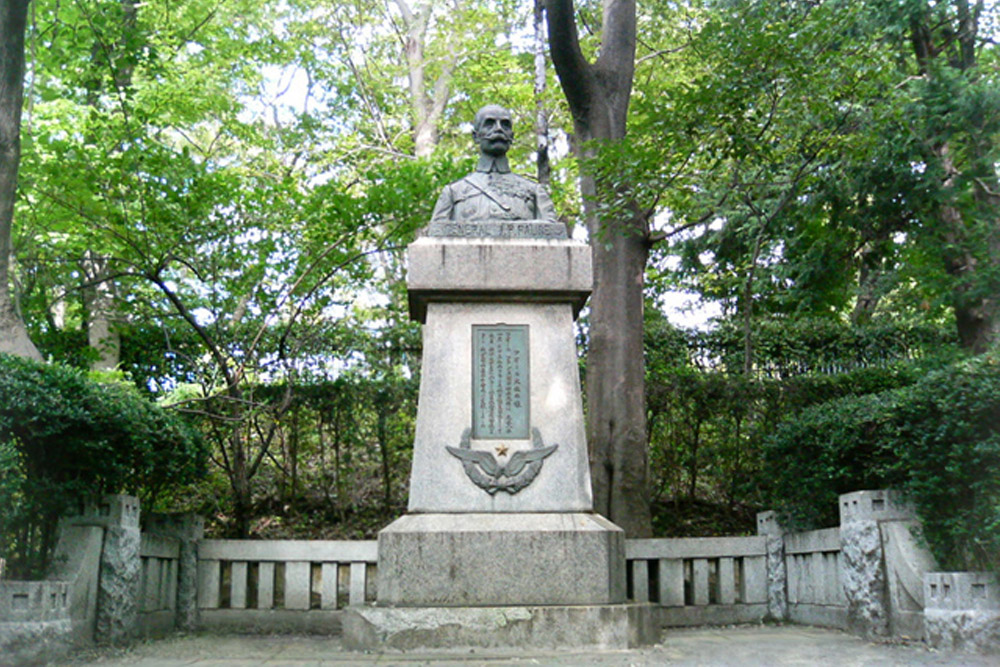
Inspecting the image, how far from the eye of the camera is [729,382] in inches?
358

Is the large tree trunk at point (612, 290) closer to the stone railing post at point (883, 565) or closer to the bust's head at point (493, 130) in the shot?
the bust's head at point (493, 130)

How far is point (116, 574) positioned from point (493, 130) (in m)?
3.84

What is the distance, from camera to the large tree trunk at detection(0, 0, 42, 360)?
6328mm

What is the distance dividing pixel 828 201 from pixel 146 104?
25.9 feet

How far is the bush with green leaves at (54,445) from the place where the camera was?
16.0 ft

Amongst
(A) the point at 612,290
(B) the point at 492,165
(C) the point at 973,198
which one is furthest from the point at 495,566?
(C) the point at 973,198

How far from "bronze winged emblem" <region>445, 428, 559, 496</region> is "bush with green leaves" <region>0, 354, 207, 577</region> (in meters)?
2.06

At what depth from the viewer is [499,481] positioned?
18.3 feet

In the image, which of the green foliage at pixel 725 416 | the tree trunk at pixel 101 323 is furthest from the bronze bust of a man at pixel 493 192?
the tree trunk at pixel 101 323

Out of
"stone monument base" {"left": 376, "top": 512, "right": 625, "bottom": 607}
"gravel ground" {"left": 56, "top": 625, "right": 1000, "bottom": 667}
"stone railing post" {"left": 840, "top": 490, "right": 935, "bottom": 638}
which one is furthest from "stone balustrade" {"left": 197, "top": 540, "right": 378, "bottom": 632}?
"stone railing post" {"left": 840, "top": 490, "right": 935, "bottom": 638}

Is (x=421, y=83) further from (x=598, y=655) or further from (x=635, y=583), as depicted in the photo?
(x=598, y=655)

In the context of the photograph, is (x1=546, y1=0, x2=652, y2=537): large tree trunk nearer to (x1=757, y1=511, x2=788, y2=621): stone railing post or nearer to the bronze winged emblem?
(x1=757, y1=511, x2=788, y2=621): stone railing post

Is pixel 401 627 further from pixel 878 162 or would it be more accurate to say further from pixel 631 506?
pixel 878 162

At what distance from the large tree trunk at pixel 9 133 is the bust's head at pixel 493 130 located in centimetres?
333
